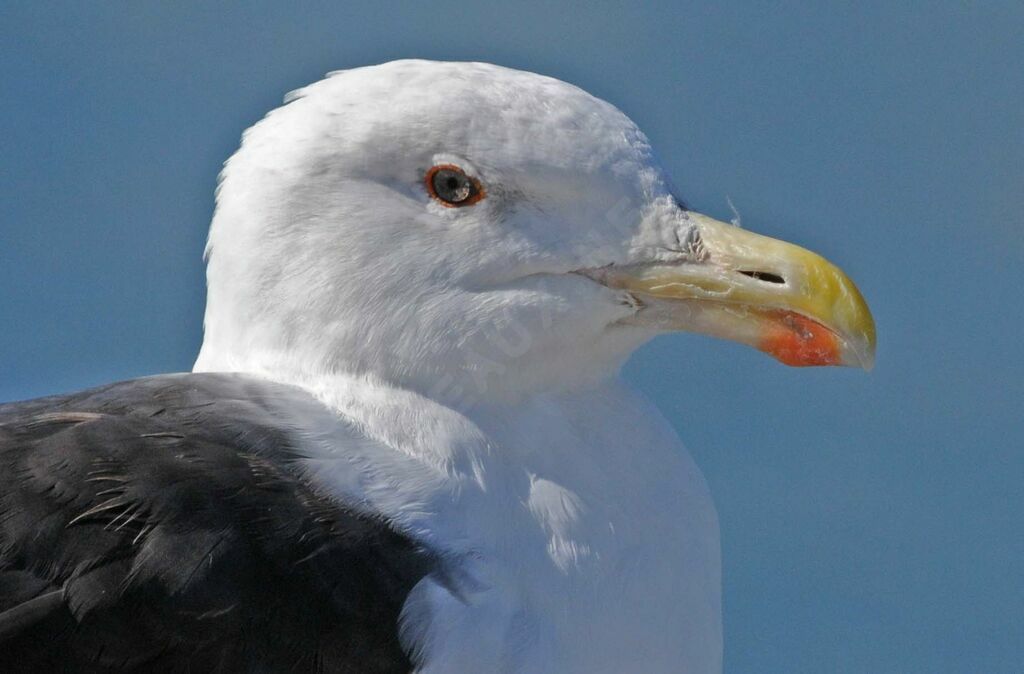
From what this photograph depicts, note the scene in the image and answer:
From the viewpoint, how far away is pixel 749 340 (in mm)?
3783

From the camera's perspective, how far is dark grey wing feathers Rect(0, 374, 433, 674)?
3.26m

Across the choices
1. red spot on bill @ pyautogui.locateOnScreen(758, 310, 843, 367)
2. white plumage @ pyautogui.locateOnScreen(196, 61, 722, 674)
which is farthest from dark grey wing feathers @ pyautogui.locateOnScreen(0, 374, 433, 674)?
red spot on bill @ pyautogui.locateOnScreen(758, 310, 843, 367)

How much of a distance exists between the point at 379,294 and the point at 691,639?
84 cm

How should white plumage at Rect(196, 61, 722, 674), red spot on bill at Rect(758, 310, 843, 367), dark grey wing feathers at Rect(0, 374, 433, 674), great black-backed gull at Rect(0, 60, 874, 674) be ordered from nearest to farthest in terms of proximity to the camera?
dark grey wing feathers at Rect(0, 374, 433, 674), great black-backed gull at Rect(0, 60, 874, 674), white plumage at Rect(196, 61, 722, 674), red spot on bill at Rect(758, 310, 843, 367)

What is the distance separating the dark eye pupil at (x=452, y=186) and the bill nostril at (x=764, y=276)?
0.52 metres

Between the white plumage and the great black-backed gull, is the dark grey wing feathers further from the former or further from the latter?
the white plumage

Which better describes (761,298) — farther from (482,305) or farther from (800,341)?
(482,305)

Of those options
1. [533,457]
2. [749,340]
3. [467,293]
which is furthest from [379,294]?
[749,340]

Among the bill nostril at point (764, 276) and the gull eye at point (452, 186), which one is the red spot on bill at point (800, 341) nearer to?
the bill nostril at point (764, 276)

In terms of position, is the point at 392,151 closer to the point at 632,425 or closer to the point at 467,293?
the point at 467,293

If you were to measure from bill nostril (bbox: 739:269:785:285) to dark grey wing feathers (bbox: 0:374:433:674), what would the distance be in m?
0.82

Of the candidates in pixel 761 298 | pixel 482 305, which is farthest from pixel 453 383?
pixel 761 298

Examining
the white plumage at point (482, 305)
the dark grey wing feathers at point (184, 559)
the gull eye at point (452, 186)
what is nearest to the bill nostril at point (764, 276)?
the white plumage at point (482, 305)

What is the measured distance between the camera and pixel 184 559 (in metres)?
3.31
